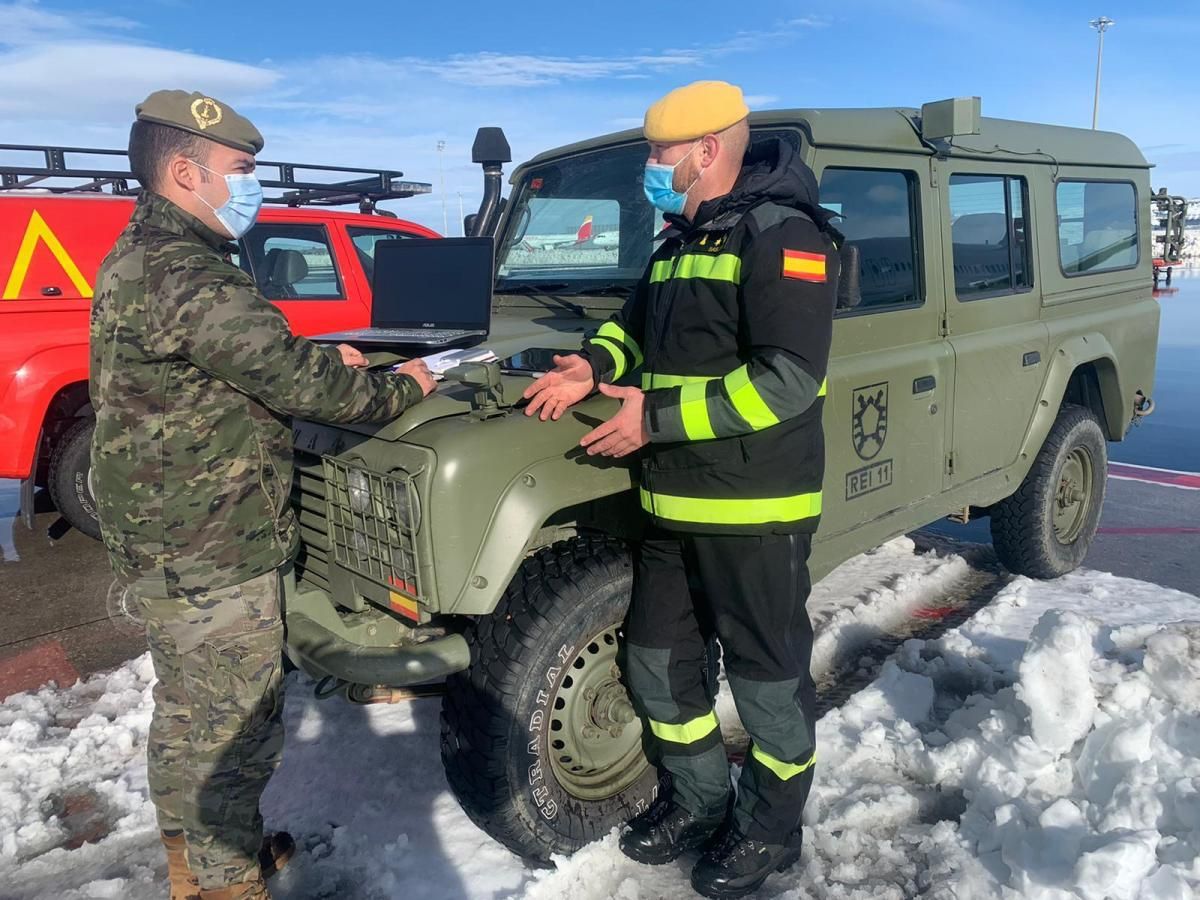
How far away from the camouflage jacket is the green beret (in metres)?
0.18

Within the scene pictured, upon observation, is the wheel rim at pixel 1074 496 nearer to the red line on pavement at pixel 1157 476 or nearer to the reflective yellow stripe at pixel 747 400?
the red line on pavement at pixel 1157 476

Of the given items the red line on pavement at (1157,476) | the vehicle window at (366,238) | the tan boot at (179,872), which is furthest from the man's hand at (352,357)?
the red line on pavement at (1157,476)

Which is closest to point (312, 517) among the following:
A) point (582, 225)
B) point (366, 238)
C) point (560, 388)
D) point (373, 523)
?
point (373, 523)

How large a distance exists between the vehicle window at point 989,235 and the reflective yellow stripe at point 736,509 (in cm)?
168

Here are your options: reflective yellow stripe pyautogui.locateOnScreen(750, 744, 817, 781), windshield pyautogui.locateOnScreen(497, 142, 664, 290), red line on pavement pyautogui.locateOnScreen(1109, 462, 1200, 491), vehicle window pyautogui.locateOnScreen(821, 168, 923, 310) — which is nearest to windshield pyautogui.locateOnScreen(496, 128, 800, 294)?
windshield pyautogui.locateOnScreen(497, 142, 664, 290)

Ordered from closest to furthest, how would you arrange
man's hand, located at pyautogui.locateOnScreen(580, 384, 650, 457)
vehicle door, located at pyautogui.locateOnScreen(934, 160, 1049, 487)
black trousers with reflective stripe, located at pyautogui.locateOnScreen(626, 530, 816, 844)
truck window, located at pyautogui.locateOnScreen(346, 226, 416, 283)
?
man's hand, located at pyautogui.locateOnScreen(580, 384, 650, 457) → black trousers with reflective stripe, located at pyautogui.locateOnScreen(626, 530, 816, 844) → vehicle door, located at pyautogui.locateOnScreen(934, 160, 1049, 487) → truck window, located at pyautogui.locateOnScreen(346, 226, 416, 283)

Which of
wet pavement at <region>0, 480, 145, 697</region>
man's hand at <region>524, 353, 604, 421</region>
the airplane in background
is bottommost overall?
wet pavement at <region>0, 480, 145, 697</region>

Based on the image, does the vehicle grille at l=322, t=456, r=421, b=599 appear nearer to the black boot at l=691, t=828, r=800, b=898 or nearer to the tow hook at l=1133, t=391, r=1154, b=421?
the black boot at l=691, t=828, r=800, b=898

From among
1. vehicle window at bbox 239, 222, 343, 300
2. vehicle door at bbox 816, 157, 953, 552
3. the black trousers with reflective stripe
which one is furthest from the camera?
vehicle window at bbox 239, 222, 343, 300

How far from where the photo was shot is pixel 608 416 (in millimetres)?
2496

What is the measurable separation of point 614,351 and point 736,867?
144 cm

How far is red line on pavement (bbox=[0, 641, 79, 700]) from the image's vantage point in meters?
3.84

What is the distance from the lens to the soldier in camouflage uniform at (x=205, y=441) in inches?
81.9

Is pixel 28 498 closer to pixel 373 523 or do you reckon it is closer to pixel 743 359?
pixel 373 523
